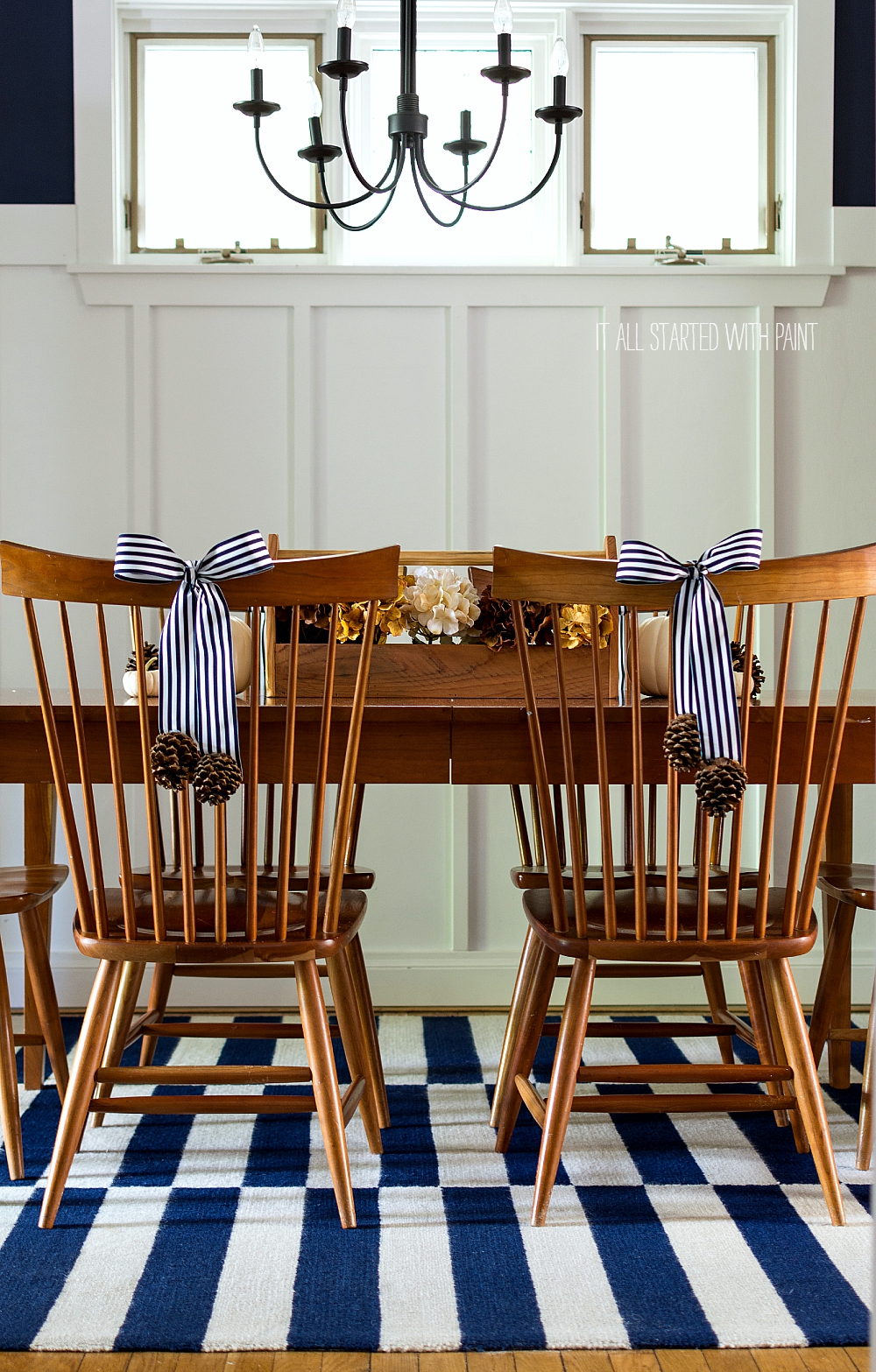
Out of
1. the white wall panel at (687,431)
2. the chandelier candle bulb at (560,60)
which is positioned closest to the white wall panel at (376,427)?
the white wall panel at (687,431)

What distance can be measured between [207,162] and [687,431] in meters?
1.39

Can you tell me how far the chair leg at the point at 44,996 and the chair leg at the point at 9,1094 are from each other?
0.34ft

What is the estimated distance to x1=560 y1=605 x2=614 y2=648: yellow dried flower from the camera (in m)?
1.91

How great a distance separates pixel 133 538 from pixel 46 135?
1.88 metres

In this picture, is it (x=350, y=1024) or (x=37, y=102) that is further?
(x=37, y=102)

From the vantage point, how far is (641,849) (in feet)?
4.46

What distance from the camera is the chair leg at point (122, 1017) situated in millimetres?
1918

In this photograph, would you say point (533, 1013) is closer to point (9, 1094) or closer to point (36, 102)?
point (9, 1094)

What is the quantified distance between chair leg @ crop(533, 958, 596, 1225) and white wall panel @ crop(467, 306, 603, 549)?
1456mm

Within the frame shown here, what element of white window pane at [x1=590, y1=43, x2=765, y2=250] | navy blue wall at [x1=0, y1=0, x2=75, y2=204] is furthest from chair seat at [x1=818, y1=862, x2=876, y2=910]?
navy blue wall at [x1=0, y1=0, x2=75, y2=204]

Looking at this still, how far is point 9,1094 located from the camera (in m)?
1.70

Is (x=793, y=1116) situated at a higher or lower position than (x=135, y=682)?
lower

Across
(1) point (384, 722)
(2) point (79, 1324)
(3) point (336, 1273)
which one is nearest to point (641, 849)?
(1) point (384, 722)

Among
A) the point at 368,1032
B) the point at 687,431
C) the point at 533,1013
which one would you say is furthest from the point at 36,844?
the point at 687,431
